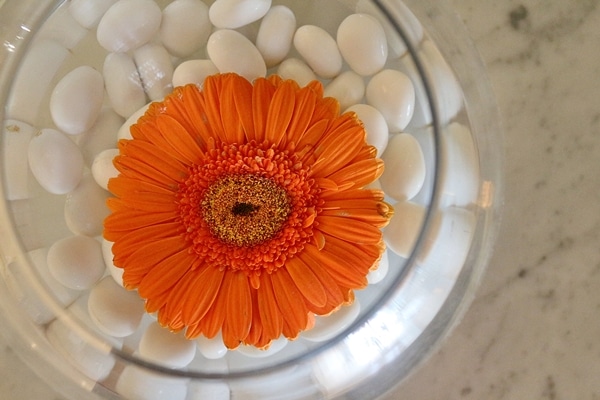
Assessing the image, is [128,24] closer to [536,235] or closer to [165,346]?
[165,346]

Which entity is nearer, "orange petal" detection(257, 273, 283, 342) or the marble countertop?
"orange petal" detection(257, 273, 283, 342)

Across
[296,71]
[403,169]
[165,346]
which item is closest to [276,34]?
[296,71]

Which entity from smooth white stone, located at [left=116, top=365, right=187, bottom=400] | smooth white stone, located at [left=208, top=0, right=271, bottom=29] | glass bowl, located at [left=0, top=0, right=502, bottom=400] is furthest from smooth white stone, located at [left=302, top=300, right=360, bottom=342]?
smooth white stone, located at [left=208, top=0, right=271, bottom=29]

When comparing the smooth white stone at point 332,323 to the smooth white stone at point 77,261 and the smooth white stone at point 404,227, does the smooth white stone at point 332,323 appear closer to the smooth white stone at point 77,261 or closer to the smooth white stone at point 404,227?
the smooth white stone at point 404,227

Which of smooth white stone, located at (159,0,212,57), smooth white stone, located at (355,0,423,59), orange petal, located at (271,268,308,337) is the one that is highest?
smooth white stone, located at (355,0,423,59)

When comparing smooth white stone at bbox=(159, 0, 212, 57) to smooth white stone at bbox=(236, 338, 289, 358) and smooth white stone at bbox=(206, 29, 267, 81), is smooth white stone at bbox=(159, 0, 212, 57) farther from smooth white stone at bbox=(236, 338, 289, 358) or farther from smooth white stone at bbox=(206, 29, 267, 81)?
smooth white stone at bbox=(236, 338, 289, 358)

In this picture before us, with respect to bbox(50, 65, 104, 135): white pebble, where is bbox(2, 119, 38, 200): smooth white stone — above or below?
below
